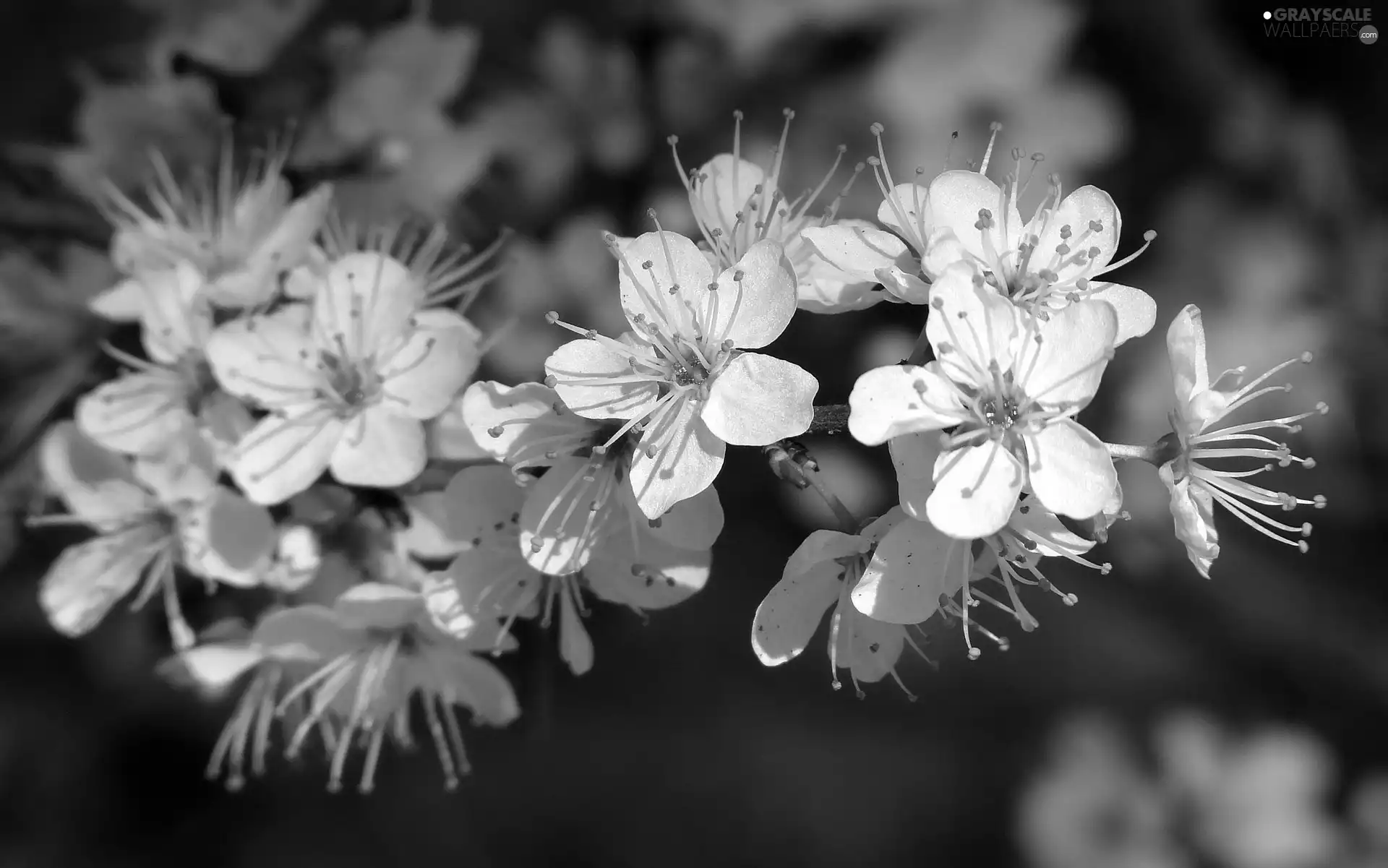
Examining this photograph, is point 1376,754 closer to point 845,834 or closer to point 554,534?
point 845,834

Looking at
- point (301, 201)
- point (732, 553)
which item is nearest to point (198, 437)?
point (301, 201)

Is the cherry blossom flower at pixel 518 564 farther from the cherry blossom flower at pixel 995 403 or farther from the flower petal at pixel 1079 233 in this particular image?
the flower petal at pixel 1079 233

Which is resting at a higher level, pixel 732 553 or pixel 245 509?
pixel 245 509

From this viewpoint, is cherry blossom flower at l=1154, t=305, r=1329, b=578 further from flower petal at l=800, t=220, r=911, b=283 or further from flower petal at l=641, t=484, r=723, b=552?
flower petal at l=641, t=484, r=723, b=552

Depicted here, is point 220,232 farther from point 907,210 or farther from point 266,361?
point 907,210

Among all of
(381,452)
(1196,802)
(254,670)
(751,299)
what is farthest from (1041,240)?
(1196,802)

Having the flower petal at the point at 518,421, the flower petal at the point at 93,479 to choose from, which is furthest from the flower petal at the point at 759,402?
the flower petal at the point at 93,479
